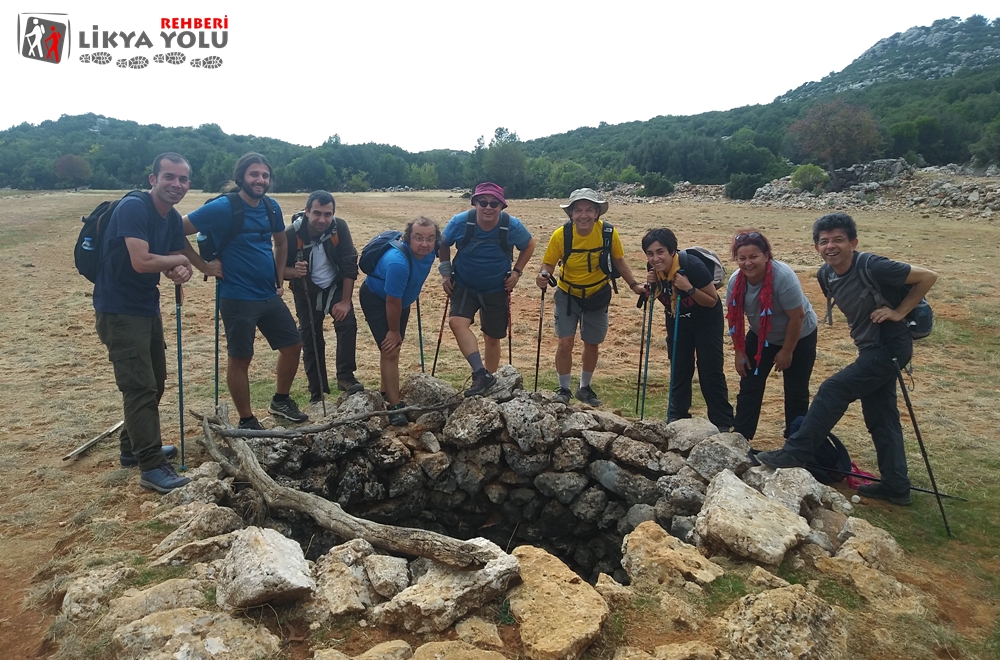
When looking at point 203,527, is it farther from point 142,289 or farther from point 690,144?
point 690,144

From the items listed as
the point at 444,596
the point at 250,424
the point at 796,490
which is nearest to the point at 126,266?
the point at 250,424

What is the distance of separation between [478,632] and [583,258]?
11.9 ft

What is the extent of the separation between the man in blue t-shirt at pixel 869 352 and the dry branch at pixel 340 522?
2777mm

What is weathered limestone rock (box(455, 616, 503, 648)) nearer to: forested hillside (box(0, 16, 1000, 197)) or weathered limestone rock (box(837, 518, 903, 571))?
weathered limestone rock (box(837, 518, 903, 571))

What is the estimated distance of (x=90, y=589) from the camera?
3.48 meters

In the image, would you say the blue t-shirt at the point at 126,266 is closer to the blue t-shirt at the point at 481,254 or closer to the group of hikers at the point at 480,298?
the group of hikers at the point at 480,298

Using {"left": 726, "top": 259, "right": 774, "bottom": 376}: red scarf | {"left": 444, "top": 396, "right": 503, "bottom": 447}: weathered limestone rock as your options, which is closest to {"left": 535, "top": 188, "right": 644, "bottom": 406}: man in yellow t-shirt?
{"left": 444, "top": 396, "right": 503, "bottom": 447}: weathered limestone rock

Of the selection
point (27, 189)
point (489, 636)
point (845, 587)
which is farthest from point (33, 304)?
point (27, 189)

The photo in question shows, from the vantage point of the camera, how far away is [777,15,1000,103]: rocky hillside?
73188 millimetres

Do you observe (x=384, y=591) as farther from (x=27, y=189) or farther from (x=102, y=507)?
(x=27, y=189)

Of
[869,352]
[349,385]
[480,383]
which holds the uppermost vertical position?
[869,352]

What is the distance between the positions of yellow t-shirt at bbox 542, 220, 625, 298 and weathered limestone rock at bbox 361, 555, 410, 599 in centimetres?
309

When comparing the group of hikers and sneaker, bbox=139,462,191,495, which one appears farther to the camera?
sneaker, bbox=139,462,191,495

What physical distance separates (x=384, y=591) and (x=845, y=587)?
2.65 m
